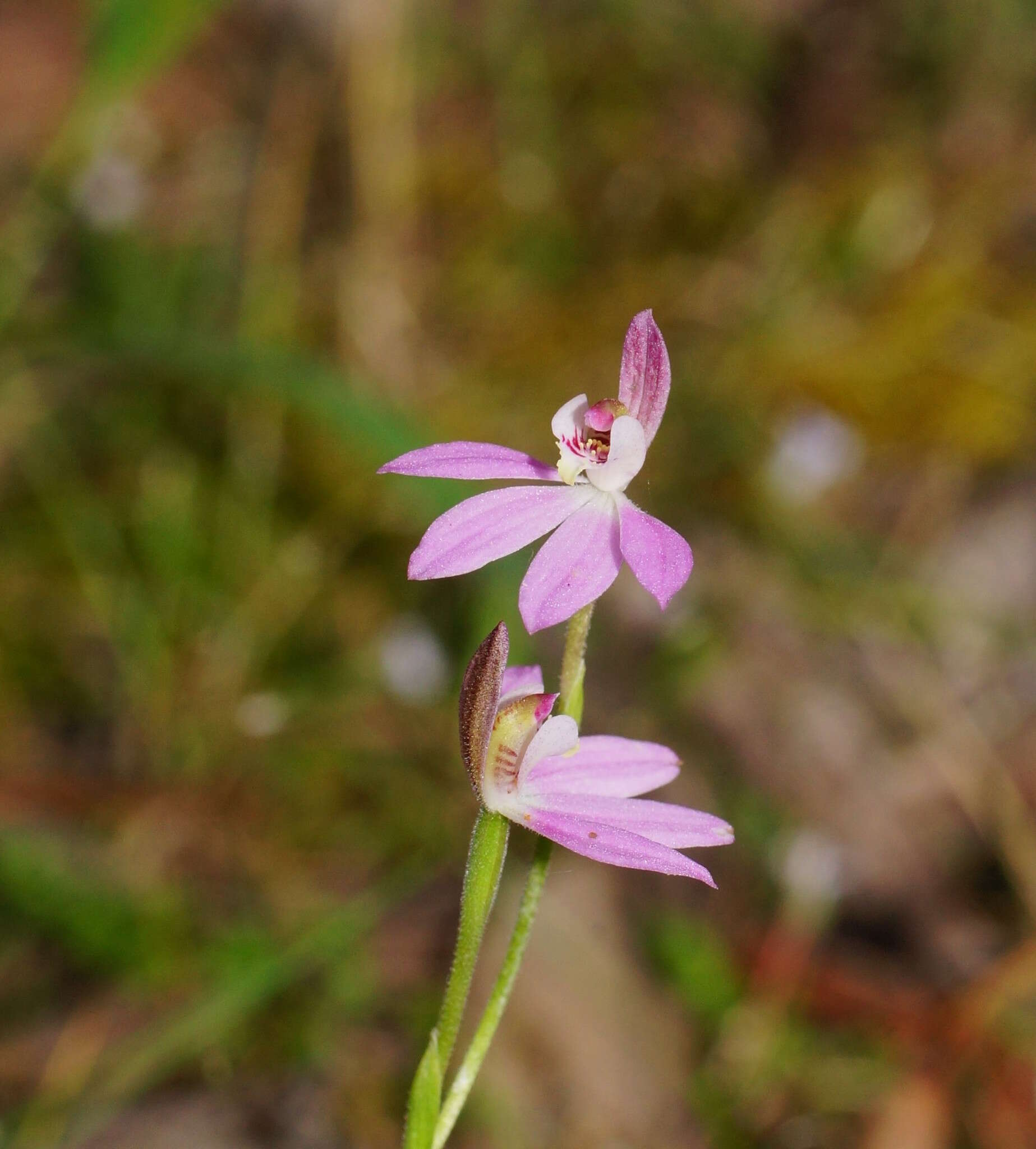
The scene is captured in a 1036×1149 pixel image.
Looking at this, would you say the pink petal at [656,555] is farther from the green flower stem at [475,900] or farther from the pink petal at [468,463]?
the green flower stem at [475,900]

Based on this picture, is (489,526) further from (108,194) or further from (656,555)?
(108,194)

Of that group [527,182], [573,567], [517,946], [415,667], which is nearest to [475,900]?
[517,946]

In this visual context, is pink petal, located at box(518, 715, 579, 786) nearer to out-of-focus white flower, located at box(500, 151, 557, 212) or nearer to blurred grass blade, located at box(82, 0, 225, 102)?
blurred grass blade, located at box(82, 0, 225, 102)

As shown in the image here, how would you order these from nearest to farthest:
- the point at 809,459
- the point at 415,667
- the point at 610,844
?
the point at 610,844 → the point at 415,667 → the point at 809,459

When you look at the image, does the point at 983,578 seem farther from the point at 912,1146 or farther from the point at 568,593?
the point at 568,593

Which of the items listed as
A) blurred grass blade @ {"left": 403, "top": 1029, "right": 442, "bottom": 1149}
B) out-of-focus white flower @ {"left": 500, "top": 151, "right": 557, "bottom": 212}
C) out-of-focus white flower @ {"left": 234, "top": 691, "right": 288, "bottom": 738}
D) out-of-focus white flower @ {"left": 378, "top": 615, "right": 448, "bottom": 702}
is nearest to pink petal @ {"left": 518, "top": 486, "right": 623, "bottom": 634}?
blurred grass blade @ {"left": 403, "top": 1029, "right": 442, "bottom": 1149}

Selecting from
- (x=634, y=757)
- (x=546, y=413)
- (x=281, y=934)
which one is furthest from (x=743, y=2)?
(x=634, y=757)
